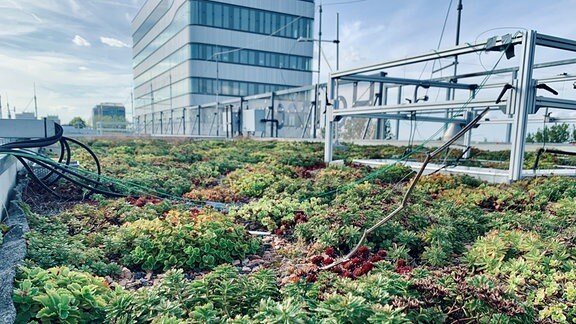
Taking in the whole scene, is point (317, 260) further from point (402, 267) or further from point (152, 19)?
point (152, 19)

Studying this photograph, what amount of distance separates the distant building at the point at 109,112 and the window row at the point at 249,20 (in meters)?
35.8

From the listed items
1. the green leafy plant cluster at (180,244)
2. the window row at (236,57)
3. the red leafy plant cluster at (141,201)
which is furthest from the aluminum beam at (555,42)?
the window row at (236,57)

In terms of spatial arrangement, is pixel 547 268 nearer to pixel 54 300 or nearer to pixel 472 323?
pixel 472 323

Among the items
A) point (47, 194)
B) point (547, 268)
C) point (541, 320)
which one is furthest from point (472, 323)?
point (47, 194)

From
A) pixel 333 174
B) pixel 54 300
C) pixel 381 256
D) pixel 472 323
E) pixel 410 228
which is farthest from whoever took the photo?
pixel 333 174

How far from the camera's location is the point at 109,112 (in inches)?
2544

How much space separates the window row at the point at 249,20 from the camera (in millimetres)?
33375

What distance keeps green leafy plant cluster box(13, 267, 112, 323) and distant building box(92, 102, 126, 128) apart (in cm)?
6601

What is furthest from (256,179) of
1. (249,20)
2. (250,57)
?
(249,20)

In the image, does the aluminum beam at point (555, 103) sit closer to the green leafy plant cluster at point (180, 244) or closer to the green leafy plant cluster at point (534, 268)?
the green leafy plant cluster at point (534, 268)

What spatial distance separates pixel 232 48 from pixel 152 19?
20405mm

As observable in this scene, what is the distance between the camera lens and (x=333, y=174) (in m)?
5.81

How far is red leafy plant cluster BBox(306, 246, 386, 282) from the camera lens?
7.73ft

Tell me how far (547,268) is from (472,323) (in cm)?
90
